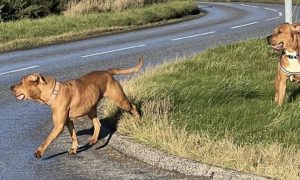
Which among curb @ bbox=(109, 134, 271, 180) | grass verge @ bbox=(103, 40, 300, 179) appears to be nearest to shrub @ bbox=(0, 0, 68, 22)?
grass verge @ bbox=(103, 40, 300, 179)

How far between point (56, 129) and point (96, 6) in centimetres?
2241

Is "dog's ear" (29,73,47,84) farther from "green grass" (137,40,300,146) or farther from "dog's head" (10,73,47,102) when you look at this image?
"green grass" (137,40,300,146)

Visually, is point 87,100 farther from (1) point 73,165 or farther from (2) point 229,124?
(2) point 229,124

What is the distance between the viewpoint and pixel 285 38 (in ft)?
27.3

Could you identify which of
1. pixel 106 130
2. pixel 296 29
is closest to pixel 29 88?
pixel 106 130

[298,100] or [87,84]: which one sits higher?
[87,84]

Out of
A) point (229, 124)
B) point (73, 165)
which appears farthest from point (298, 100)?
point (73, 165)

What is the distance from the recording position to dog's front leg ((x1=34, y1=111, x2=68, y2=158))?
A: 22.3 ft

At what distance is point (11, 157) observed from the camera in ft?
23.7

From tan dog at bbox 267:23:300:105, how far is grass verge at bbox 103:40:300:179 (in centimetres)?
45

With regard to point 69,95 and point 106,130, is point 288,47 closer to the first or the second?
point 106,130

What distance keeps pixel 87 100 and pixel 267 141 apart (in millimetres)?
1980

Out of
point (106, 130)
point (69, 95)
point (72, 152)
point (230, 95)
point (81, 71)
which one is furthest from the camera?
point (81, 71)

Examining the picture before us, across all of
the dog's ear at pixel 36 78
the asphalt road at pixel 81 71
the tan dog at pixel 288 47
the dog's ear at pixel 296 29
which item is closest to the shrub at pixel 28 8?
the asphalt road at pixel 81 71
